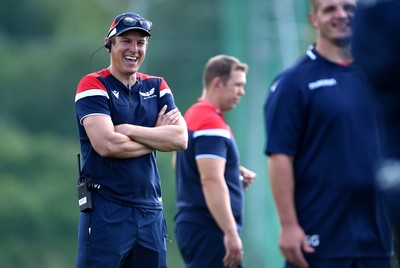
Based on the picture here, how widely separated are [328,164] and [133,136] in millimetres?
1686

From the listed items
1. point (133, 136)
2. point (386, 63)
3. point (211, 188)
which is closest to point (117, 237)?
point (133, 136)

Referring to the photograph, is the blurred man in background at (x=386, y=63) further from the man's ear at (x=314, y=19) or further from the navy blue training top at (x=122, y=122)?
the navy blue training top at (x=122, y=122)

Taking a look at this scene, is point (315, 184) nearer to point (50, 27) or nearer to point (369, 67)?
point (369, 67)

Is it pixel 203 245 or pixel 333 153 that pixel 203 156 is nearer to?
pixel 203 245

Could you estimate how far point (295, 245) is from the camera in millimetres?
5277

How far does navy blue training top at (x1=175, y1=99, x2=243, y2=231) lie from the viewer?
307 inches

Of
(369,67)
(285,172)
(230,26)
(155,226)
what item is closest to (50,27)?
(230,26)

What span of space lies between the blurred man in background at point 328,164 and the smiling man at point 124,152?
1448mm

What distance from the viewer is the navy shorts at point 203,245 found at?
25.7ft

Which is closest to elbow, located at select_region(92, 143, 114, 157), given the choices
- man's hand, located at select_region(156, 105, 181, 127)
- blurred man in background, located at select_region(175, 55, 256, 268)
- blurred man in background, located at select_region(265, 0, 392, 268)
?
man's hand, located at select_region(156, 105, 181, 127)

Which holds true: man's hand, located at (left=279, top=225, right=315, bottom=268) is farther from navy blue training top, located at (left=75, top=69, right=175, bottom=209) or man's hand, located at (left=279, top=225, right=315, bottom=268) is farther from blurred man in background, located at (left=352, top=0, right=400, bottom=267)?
navy blue training top, located at (left=75, top=69, right=175, bottom=209)

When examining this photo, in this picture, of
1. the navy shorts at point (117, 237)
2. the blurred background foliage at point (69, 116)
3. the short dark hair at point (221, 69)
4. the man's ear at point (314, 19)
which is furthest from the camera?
the blurred background foliage at point (69, 116)

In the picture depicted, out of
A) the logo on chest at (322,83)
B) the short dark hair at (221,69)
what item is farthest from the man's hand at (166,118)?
the logo on chest at (322,83)

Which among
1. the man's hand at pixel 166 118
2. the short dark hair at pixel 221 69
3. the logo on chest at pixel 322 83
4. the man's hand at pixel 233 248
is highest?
the short dark hair at pixel 221 69
